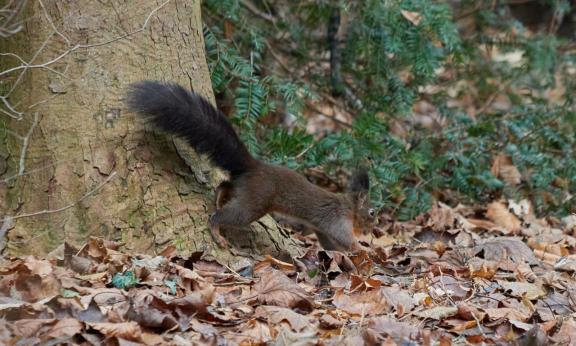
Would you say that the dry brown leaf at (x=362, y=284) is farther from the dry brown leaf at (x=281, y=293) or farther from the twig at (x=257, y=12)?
the twig at (x=257, y=12)

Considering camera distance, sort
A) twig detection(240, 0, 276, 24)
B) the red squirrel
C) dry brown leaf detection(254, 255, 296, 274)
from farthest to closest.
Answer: twig detection(240, 0, 276, 24) < dry brown leaf detection(254, 255, 296, 274) < the red squirrel

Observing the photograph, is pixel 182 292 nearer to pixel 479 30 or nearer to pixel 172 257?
pixel 172 257

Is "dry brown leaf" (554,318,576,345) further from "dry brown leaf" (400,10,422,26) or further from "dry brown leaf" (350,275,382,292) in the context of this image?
"dry brown leaf" (400,10,422,26)

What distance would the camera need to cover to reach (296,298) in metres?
3.51

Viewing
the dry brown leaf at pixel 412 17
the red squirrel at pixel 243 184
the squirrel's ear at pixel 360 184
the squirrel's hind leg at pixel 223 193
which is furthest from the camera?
the dry brown leaf at pixel 412 17

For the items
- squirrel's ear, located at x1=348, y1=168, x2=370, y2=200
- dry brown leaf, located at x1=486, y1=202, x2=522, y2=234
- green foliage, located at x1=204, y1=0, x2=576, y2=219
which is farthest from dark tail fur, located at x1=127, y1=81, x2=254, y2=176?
dry brown leaf, located at x1=486, y1=202, x2=522, y2=234

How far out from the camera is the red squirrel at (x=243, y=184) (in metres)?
3.95

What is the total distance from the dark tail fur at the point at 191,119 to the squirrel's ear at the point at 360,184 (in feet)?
3.40

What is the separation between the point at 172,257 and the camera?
3.94 m

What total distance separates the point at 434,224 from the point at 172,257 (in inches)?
87.7

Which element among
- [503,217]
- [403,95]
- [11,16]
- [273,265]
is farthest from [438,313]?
[403,95]

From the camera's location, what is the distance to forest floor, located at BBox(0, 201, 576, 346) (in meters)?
3.05

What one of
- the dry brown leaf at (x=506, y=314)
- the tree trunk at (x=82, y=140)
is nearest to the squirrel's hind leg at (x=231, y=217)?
the tree trunk at (x=82, y=140)

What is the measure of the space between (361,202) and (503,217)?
1.21m
